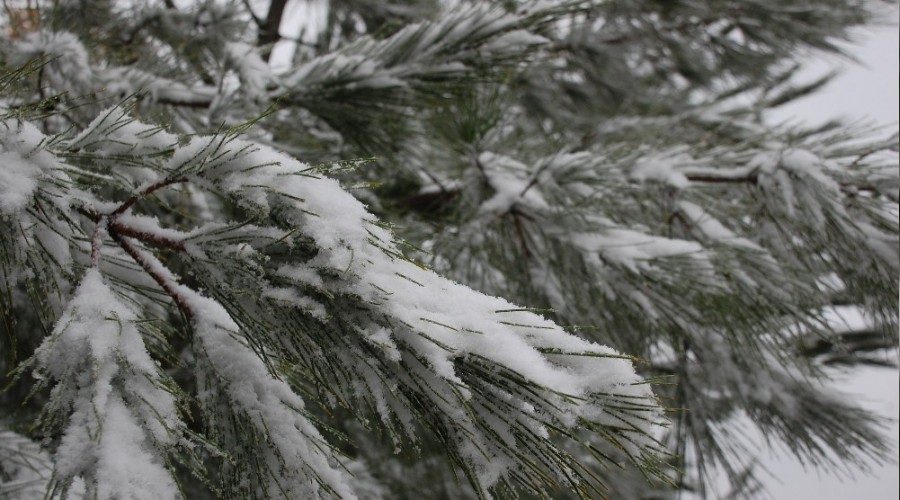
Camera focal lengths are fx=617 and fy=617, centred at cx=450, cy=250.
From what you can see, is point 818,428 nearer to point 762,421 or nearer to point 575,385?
point 762,421

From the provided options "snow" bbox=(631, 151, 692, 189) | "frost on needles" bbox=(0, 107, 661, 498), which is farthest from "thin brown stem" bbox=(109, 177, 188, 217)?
"snow" bbox=(631, 151, 692, 189)

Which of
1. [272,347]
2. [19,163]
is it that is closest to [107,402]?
[272,347]

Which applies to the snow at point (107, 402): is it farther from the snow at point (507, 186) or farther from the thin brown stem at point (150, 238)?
the snow at point (507, 186)

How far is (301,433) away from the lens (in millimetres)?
599

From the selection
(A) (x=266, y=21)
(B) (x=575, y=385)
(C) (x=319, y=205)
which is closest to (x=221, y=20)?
(A) (x=266, y=21)

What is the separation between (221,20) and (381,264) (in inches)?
66.9

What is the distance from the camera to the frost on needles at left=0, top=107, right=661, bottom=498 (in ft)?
1.57

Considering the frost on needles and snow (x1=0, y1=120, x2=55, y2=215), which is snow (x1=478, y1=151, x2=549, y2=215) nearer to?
the frost on needles

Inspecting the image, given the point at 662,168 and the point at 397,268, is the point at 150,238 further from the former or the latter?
the point at 662,168

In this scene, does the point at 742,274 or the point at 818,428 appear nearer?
the point at 742,274

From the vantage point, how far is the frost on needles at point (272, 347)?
479mm

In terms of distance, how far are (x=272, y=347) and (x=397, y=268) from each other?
0.46 ft

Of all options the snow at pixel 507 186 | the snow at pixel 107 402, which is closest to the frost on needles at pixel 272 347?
the snow at pixel 107 402

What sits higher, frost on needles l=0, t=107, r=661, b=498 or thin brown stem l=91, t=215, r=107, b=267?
thin brown stem l=91, t=215, r=107, b=267
